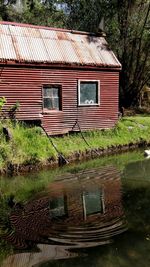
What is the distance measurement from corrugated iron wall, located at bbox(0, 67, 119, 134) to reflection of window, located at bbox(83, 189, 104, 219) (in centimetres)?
751

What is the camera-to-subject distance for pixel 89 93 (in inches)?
843

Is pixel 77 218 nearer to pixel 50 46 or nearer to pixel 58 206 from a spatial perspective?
pixel 58 206

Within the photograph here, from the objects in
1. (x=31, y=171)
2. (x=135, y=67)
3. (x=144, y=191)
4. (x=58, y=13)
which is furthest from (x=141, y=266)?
(x=58, y=13)

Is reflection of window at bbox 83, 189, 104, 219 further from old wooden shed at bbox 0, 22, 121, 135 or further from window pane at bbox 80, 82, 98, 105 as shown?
window pane at bbox 80, 82, 98, 105

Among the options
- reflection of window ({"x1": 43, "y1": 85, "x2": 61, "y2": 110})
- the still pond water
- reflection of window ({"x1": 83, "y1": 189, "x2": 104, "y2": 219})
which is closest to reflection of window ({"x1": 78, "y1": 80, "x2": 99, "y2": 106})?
reflection of window ({"x1": 43, "y1": 85, "x2": 61, "y2": 110})

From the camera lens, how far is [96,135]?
2059cm

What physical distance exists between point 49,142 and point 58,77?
420cm

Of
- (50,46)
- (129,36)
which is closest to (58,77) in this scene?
(50,46)

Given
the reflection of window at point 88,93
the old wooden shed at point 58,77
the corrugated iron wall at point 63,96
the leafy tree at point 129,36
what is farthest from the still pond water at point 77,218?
the leafy tree at point 129,36

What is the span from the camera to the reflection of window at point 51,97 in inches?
783

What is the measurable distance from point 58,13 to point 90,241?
31.5 meters

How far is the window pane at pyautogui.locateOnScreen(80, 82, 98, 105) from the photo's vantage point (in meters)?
21.1

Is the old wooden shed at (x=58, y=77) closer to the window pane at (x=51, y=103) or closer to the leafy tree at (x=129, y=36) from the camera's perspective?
the window pane at (x=51, y=103)

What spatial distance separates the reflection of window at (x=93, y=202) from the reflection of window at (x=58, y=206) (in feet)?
1.93
